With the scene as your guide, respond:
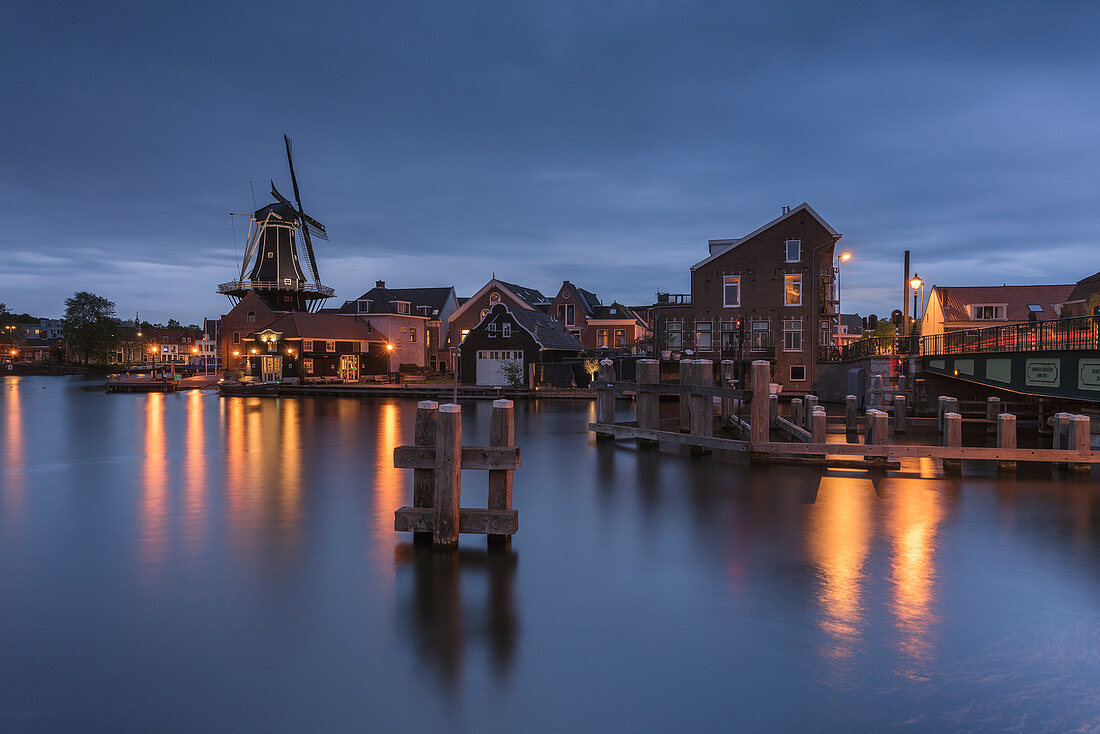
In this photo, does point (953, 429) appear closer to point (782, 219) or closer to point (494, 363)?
point (782, 219)

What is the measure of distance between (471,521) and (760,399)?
10.6 m

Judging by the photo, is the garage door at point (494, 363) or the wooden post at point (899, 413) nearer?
the wooden post at point (899, 413)

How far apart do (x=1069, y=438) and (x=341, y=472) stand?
2125 centimetres

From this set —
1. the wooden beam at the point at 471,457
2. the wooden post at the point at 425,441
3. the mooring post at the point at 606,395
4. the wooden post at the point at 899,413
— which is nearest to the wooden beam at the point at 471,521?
the wooden post at the point at 425,441

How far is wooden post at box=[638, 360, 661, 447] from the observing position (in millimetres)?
22625

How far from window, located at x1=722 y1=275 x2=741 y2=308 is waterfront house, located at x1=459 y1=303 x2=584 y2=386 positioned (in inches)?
690

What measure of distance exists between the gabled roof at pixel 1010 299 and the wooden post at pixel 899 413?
46.5 meters

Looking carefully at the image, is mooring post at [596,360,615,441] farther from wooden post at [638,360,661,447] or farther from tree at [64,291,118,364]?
tree at [64,291,118,364]

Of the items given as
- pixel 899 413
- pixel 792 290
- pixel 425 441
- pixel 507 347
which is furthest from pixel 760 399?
pixel 507 347

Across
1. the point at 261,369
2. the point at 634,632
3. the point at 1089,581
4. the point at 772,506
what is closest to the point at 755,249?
the point at 772,506

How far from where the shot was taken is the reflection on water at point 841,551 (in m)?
8.20

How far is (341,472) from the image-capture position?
20.5 m

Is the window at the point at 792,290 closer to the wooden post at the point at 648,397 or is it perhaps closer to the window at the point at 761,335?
the window at the point at 761,335

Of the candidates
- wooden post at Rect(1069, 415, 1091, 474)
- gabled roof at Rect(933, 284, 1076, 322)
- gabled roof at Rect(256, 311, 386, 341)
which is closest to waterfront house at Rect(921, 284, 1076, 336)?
gabled roof at Rect(933, 284, 1076, 322)
